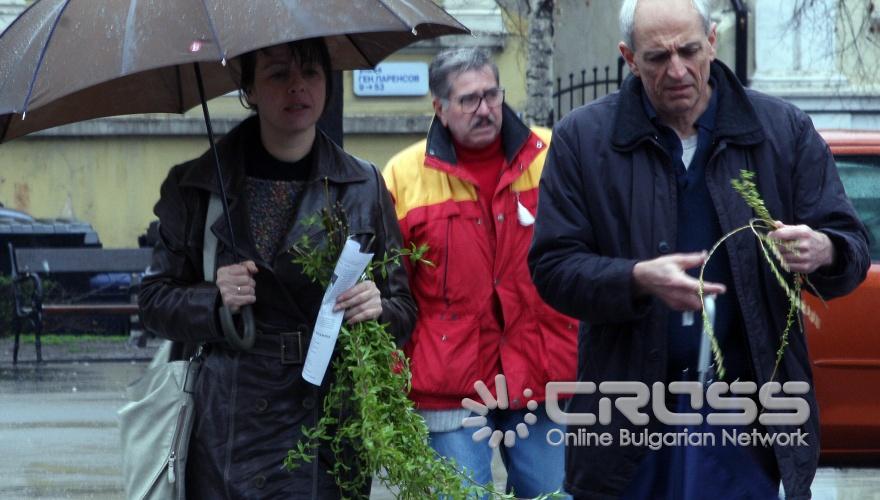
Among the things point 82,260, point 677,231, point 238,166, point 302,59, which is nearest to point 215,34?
point 302,59

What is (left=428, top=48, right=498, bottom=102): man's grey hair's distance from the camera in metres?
5.12

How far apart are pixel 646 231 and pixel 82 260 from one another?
41.1 ft

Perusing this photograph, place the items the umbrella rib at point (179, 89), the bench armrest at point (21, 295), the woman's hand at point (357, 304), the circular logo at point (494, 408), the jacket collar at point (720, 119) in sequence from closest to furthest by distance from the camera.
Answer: the jacket collar at point (720, 119), the woman's hand at point (357, 304), the umbrella rib at point (179, 89), the circular logo at point (494, 408), the bench armrest at point (21, 295)

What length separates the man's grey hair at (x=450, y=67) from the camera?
5.12m

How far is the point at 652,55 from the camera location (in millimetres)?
3707

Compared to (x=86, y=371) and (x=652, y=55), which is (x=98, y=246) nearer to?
(x=86, y=371)

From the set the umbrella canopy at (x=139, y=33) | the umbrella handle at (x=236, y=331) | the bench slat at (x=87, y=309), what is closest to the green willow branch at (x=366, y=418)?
the umbrella handle at (x=236, y=331)

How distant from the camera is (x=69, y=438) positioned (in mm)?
9820

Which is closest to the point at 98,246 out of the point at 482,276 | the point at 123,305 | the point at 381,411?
the point at 123,305

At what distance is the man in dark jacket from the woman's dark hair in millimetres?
679

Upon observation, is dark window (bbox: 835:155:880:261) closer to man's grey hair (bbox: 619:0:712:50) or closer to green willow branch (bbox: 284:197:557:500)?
man's grey hair (bbox: 619:0:712:50)

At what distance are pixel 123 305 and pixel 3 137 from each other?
10902 millimetres

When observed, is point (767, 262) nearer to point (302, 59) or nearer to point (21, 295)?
point (302, 59)

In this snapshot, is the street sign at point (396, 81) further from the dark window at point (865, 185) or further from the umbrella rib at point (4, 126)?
the umbrella rib at point (4, 126)
